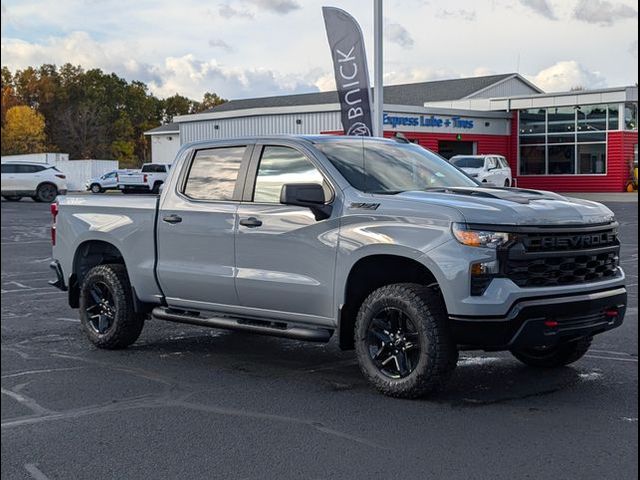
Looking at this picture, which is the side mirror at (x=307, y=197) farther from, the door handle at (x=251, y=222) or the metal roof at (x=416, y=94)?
the metal roof at (x=416, y=94)

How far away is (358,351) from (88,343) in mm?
3214

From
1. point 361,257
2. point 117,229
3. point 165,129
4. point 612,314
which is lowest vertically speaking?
point 612,314

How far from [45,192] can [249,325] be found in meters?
30.8

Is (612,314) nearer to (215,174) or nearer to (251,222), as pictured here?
(251,222)

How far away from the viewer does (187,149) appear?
7.86m

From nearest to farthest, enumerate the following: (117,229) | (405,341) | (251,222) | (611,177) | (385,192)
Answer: (405,341)
(385,192)
(251,222)
(117,229)
(611,177)

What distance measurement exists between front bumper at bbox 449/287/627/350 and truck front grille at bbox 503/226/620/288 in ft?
0.49

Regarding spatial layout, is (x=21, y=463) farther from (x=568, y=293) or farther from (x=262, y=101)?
(x=262, y=101)

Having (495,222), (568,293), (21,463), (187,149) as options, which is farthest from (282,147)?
(21,463)

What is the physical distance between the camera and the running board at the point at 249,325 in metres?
6.52

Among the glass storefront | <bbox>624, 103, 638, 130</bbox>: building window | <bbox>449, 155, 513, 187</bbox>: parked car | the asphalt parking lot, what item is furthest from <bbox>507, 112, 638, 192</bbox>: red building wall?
the asphalt parking lot

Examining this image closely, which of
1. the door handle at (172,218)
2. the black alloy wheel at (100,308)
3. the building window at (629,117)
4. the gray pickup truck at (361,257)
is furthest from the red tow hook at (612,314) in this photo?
the building window at (629,117)

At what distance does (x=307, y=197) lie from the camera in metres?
6.38

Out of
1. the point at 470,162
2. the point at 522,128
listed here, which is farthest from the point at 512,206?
the point at 522,128
